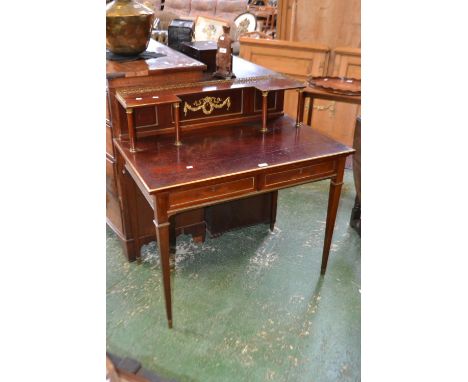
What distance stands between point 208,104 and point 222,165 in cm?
45

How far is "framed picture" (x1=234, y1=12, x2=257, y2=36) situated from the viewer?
6148 millimetres

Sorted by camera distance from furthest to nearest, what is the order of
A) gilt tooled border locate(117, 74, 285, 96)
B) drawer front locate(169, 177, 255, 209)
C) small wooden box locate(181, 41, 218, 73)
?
small wooden box locate(181, 41, 218, 73) < gilt tooled border locate(117, 74, 285, 96) < drawer front locate(169, 177, 255, 209)

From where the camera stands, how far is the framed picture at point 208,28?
5.79 meters

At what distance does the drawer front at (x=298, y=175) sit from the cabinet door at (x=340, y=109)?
1751mm

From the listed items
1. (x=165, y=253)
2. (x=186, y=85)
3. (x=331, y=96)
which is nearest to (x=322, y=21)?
(x=331, y=96)

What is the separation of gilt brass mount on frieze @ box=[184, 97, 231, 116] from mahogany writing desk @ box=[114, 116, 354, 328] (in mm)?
101

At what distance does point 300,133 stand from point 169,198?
0.79 meters

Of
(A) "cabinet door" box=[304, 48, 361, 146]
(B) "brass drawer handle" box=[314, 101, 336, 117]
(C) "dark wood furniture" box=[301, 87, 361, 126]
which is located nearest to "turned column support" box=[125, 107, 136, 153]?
(C) "dark wood furniture" box=[301, 87, 361, 126]

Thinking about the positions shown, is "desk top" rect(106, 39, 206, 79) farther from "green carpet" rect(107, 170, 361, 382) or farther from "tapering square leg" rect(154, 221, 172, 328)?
"green carpet" rect(107, 170, 361, 382)

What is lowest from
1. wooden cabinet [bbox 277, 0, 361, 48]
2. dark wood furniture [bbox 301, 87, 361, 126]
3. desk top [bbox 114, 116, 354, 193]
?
desk top [bbox 114, 116, 354, 193]

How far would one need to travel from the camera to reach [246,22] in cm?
620
